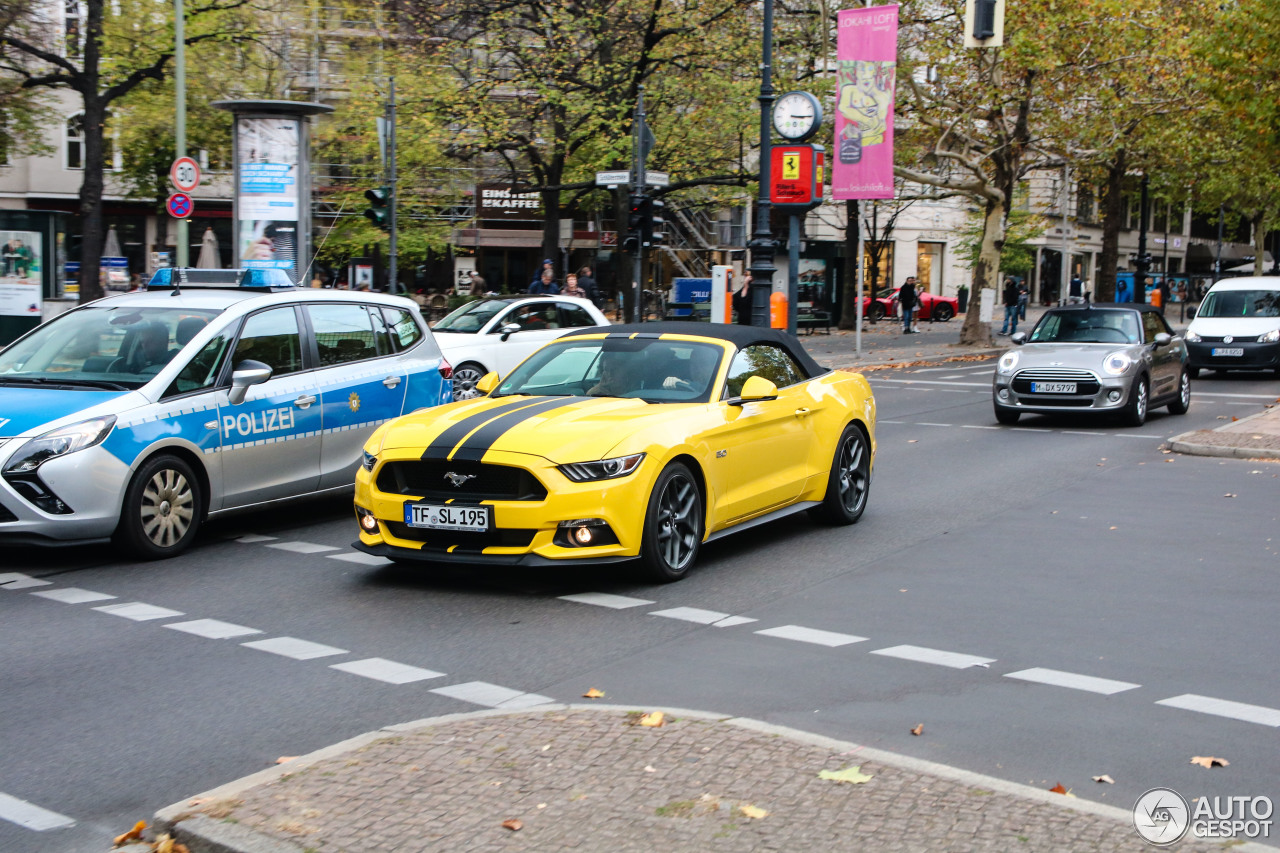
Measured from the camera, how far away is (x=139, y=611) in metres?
Result: 7.23

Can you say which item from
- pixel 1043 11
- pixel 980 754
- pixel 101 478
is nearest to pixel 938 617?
pixel 980 754

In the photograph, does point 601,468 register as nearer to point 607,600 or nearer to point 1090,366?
point 607,600

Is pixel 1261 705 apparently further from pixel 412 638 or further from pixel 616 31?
pixel 616 31

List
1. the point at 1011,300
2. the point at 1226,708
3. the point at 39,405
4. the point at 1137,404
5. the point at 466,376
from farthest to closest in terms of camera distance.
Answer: the point at 1011,300 → the point at 466,376 → the point at 1137,404 → the point at 39,405 → the point at 1226,708

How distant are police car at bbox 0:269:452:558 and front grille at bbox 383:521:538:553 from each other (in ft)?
5.89

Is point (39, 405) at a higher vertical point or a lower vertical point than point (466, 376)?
higher

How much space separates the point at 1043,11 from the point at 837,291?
47.6 ft

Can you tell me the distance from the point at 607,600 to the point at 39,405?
12.1 feet

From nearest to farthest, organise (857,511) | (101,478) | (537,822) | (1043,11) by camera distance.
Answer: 1. (537,822)
2. (101,478)
3. (857,511)
4. (1043,11)

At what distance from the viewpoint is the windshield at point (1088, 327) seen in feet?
58.2

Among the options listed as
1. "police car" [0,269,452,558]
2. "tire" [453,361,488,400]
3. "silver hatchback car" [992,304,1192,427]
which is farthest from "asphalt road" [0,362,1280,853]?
"tire" [453,361,488,400]

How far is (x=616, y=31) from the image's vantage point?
105 ft

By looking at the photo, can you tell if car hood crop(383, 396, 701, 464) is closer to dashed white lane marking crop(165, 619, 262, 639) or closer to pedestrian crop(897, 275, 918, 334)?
dashed white lane marking crop(165, 619, 262, 639)

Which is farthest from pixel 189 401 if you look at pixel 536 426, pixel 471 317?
pixel 471 317
